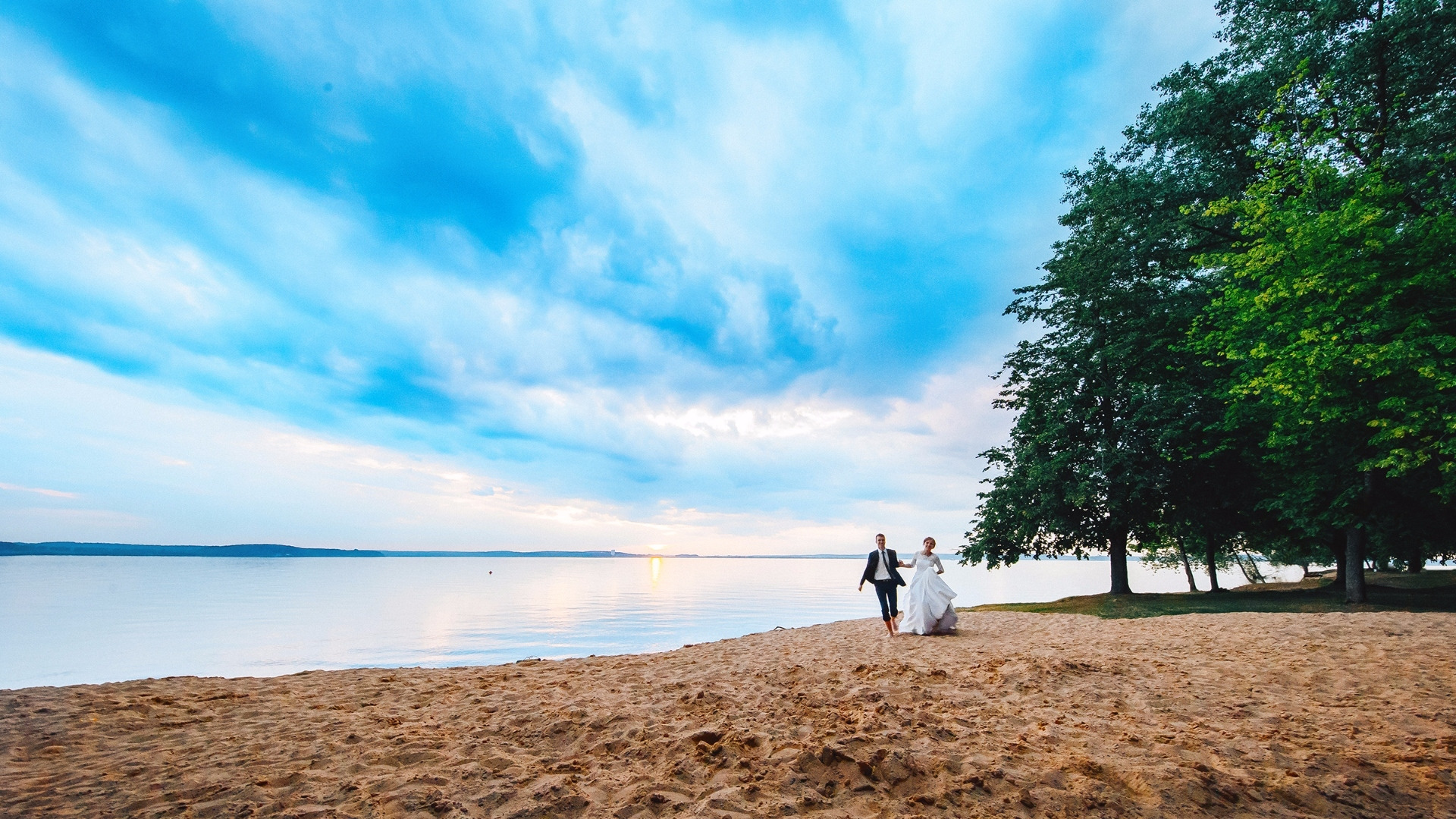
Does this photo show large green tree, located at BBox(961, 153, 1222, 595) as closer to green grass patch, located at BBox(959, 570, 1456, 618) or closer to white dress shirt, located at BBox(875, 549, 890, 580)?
green grass patch, located at BBox(959, 570, 1456, 618)

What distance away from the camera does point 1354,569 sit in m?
18.1

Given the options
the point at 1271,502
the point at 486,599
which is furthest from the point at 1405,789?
the point at 486,599

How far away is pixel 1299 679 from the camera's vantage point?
7766 millimetres

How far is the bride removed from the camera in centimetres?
1463

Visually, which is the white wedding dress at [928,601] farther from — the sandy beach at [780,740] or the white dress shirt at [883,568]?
the sandy beach at [780,740]

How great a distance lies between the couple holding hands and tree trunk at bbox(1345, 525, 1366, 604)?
13795 mm

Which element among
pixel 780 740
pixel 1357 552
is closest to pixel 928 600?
pixel 780 740

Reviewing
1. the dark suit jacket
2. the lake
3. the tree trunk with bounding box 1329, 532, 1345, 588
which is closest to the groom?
the dark suit jacket

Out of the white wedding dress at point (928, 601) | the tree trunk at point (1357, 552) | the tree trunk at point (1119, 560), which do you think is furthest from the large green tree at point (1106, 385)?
the white wedding dress at point (928, 601)

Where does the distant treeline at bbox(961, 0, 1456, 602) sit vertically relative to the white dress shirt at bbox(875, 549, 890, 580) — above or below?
above

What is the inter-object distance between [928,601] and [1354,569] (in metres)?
14.7

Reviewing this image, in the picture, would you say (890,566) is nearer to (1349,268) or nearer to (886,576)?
(886,576)

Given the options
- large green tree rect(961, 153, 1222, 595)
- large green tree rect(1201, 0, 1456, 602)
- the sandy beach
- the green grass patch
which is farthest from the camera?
large green tree rect(961, 153, 1222, 595)

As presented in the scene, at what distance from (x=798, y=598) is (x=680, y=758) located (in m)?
43.8
